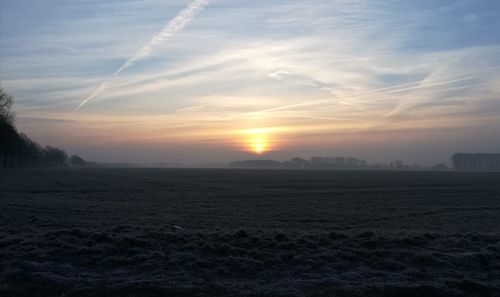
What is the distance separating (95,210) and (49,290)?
63.4ft

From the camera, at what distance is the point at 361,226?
22.9 metres

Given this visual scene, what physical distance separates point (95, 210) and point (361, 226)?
15815 mm

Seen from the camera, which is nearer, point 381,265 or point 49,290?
point 49,290

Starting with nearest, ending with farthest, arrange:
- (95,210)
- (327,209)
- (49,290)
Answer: (49,290)
(95,210)
(327,209)

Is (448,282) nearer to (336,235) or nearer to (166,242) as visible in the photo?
(336,235)

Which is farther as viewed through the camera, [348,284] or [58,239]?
[58,239]

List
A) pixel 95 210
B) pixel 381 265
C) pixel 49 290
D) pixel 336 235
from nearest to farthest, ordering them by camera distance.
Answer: pixel 49 290 → pixel 381 265 → pixel 336 235 → pixel 95 210

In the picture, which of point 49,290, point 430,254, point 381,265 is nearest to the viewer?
point 49,290

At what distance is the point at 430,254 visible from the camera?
12.1m

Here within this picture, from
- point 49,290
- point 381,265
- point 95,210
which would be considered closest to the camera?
point 49,290

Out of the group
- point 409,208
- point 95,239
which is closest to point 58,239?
point 95,239

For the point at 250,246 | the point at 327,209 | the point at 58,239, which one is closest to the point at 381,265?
the point at 250,246

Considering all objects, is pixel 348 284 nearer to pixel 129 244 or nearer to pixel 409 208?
pixel 129 244

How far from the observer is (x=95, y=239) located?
43.9 ft
